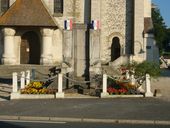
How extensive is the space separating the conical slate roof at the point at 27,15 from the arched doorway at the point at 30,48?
8.09 ft

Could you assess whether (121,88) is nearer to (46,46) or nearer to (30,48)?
(46,46)

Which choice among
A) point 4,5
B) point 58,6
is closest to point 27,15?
point 58,6

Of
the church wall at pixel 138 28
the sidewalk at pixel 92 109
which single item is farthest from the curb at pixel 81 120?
the church wall at pixel 138 28

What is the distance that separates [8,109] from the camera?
55.0ft

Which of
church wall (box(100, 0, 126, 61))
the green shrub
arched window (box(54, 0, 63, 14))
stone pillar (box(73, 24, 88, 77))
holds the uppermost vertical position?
arched window (box(54, 0, 63, 14))

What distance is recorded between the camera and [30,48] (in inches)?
1704

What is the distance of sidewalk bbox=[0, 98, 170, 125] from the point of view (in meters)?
14.8

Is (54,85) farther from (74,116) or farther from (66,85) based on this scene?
(74,116)

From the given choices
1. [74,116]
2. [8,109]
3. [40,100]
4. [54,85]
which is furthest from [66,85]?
[74,116]

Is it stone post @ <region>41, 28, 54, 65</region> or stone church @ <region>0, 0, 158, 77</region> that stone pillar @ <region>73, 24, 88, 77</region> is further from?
stone post @ <region>41, 28, 54, 65</region>

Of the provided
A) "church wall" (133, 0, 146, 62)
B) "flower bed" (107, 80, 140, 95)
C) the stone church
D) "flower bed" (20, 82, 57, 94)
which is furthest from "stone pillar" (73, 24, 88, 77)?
"church wall" (133, 0, 146, 62)

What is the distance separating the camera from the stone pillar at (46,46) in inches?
1617

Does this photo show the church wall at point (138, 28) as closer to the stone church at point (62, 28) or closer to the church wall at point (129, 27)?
the stone church at point (62, 28)

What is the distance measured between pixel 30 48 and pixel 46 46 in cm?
240
